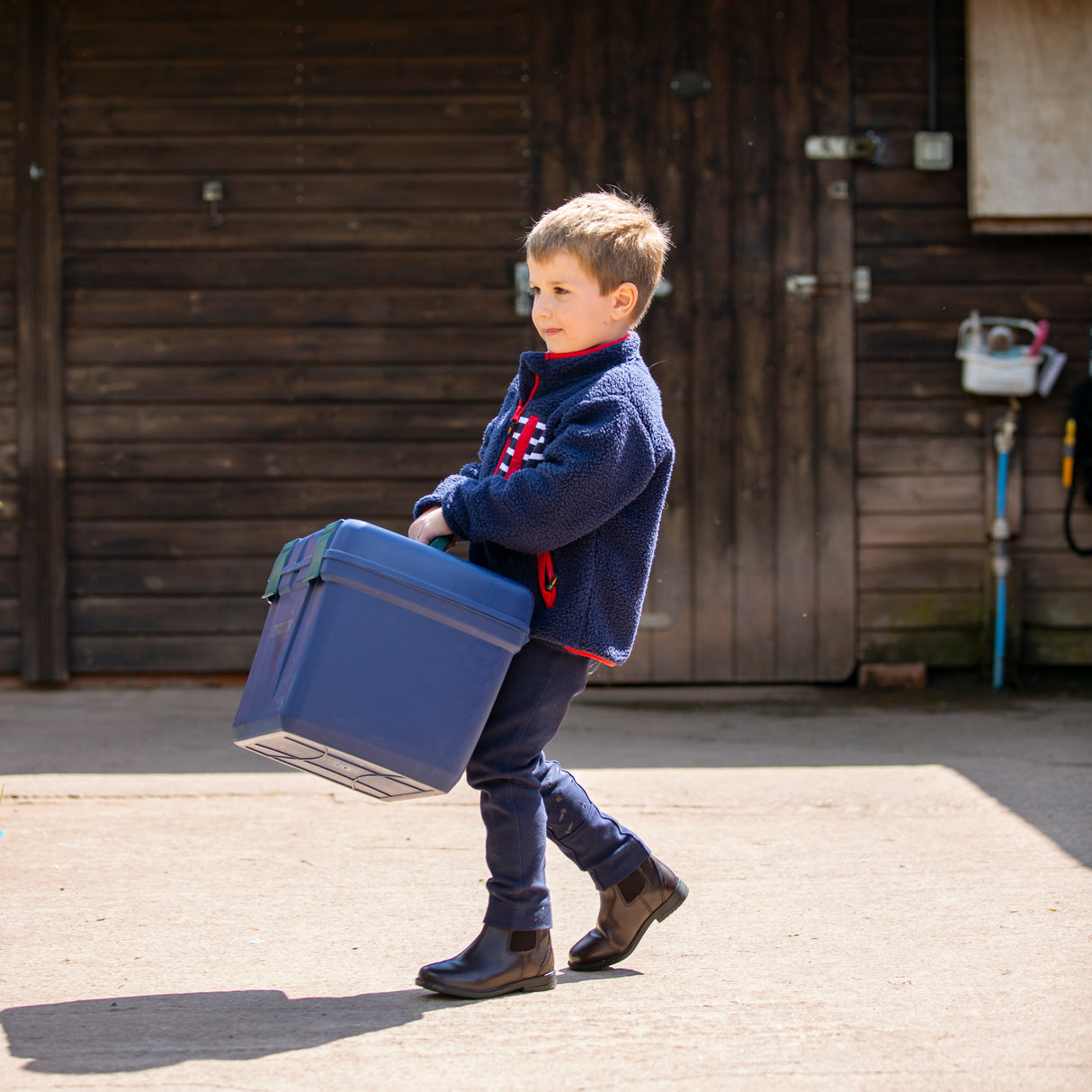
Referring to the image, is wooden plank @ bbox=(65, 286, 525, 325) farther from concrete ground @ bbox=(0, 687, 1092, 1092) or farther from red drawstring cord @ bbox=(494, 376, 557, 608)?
red drawstring cord @ bbox=(494, 376, 557, 608)

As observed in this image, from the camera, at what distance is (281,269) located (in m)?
5.45

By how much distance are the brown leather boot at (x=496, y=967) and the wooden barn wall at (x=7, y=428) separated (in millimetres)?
3891

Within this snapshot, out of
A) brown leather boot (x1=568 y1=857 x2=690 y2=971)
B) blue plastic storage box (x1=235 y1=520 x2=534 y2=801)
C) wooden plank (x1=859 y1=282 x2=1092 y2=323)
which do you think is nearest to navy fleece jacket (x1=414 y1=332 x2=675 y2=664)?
blue plastic storage box (x1=235 y1=520 x2=534 y2=801)

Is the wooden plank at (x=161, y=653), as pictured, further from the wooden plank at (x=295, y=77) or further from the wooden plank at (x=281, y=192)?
the wooden plank at (x=295, y=77)

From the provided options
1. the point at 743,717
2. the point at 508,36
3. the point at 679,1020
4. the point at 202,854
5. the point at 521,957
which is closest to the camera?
the point at 679,1020

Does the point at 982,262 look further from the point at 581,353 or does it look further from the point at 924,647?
the point at 581,353

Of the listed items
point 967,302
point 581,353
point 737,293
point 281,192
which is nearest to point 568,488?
point 581,353

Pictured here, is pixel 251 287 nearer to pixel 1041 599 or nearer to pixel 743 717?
pixel 743 717

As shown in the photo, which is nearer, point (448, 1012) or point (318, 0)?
point (448, 1012)

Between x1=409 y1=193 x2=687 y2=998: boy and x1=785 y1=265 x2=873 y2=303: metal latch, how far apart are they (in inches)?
129

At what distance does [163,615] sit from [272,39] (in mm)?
2421

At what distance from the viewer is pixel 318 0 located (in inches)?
214

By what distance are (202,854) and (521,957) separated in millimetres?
1142

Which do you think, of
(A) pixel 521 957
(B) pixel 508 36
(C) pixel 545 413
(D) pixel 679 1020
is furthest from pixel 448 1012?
(B) pixel 508 36
